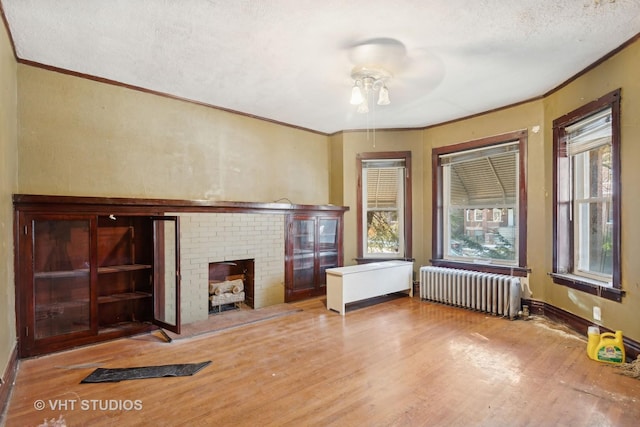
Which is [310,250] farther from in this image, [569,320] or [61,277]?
[569,320]

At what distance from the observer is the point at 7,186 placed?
2855 millimetres

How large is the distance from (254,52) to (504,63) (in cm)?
257

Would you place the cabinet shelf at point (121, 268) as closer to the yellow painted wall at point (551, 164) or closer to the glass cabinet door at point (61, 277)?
the glass cabinet door at point (61, 277)

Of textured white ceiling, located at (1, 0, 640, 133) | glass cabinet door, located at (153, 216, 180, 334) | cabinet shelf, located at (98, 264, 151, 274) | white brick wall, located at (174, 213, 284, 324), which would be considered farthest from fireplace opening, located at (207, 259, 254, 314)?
textured white ceiling, located at (1, 0, 640, 133)

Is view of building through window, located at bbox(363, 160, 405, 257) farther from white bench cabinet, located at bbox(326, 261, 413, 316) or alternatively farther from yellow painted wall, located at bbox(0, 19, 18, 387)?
yellow painted wall, located at bbox(0, 19, 18, 387)

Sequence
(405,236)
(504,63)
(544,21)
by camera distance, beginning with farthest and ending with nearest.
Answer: (405,236)
(504,63)
(544,21)

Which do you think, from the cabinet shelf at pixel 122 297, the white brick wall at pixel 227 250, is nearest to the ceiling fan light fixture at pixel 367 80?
the white brick wall at pixel 227 250

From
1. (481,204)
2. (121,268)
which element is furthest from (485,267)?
(121,268)

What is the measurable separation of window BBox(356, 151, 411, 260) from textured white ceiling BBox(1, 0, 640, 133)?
5.63ft

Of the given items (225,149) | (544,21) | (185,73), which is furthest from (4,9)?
(544,21)

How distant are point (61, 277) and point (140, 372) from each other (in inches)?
56.3

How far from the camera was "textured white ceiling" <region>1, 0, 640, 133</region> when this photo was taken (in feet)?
8.42

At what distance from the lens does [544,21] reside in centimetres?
274

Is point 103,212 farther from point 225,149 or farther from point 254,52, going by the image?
point 254,52
